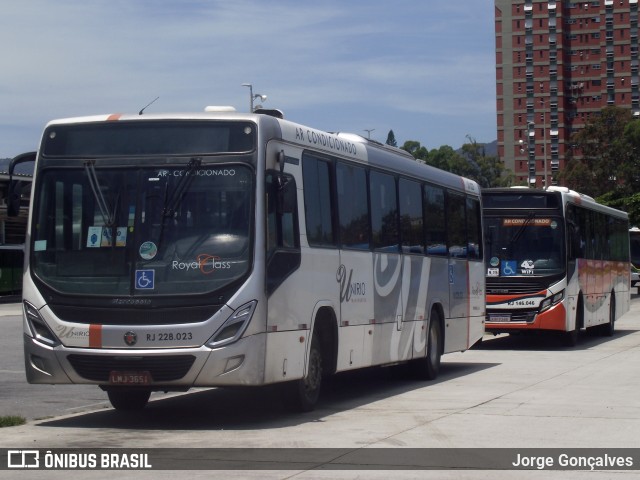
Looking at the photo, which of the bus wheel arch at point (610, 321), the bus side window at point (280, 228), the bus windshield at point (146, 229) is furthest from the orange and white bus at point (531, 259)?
the bus windshield at point (146, 229)

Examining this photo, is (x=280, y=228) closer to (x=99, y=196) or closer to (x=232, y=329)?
(x=232, y=329)

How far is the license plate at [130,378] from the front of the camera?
37.8 feet

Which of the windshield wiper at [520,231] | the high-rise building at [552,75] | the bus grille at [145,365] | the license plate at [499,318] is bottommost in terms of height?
the license plate at [499,318]

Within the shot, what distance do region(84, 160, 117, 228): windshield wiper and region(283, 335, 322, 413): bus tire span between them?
2665 mm

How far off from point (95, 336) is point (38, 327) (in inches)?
27.8

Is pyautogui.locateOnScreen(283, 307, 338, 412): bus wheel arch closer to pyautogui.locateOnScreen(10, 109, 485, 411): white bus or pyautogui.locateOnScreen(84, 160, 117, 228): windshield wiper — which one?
pyautogui.locateOnScreen(10, 109, 485, 411): white bus

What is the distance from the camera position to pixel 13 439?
11180 mm

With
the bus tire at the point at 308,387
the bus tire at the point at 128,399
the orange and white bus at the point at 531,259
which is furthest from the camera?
the orange and white bus at the point at 531,259

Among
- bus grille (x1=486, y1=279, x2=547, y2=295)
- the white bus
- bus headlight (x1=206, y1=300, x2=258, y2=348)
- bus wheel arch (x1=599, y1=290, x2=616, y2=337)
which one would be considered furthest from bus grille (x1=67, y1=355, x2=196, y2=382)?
bus wheel arch (x1=599, y1=290, x2=616, y2=337)

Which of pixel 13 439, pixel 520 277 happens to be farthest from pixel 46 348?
pixel 520 277

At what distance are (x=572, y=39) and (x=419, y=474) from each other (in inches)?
6172

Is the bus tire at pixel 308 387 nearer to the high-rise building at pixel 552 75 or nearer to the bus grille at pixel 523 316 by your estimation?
the bus grille at pixel 523 316

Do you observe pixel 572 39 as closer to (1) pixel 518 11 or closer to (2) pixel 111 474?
(1) pixel 518 11

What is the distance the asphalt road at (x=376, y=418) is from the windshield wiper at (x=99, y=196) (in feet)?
6.93
